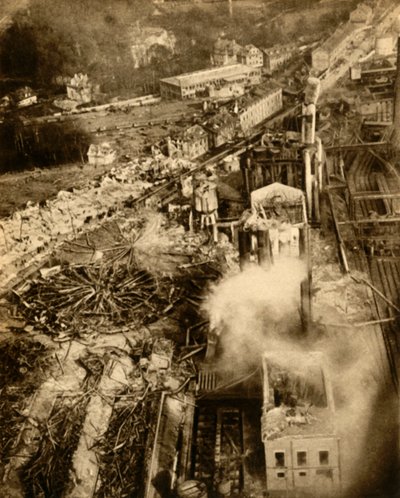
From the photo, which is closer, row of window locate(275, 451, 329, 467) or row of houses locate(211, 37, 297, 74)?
row of window locate(275, 451, 329, 467)

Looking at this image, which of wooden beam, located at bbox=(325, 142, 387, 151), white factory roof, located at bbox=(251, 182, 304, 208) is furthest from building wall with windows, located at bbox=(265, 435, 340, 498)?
wooden beam, located at bbox=(325, 142, 387, 151)

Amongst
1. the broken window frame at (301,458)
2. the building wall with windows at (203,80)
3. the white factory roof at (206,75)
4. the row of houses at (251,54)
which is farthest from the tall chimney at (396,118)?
the broken window frame at (301,458)

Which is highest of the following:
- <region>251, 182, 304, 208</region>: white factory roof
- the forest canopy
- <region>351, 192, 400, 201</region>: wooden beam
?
the forest canopy

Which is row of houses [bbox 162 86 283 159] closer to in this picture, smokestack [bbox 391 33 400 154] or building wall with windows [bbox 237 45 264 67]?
building wall with windows [bbox 237 45 264 67]

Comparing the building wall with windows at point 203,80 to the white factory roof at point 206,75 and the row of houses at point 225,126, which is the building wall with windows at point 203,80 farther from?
the row of houses at point 225,126

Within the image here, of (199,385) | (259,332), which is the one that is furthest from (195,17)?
(199,385)

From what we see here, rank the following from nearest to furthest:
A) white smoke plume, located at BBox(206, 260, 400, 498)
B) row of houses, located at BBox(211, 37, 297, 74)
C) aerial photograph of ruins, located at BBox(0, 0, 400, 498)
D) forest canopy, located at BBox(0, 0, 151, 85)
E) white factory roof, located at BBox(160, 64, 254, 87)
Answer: white smoke plume, located at BBox(206, 260, 400, 498) < aerial photograph of ruins, located at BBox(0, 0, 400, 498) < forest canopy, located at BBox(0, 0, 151, 85) < row of houses, located at BBox(211, 37, 297, 74) < white factory roof, located at BBox(160, 64, 254, 87)

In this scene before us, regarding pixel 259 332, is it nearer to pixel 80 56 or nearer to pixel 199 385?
pixel 199 385
